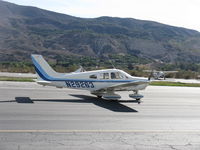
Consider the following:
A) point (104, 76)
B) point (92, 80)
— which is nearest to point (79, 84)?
Result: point (92, 80)

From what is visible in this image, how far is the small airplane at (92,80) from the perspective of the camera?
18.8 m

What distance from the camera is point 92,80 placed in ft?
64.8

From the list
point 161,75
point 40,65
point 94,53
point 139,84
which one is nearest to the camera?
point 40,65

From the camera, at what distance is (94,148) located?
29.3 ft

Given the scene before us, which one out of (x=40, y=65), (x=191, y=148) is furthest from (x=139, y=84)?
(x=191, y=148)

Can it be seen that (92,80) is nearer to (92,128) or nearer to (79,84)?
(79,84)

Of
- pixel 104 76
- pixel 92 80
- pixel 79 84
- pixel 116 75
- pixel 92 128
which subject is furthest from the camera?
pixel 116 75

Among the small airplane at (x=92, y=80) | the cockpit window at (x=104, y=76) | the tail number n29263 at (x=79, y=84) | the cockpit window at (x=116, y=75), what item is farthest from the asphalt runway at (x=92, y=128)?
the cockpit window at (x=116, y=75)

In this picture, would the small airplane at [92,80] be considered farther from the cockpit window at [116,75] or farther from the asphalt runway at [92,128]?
the asphalt runway at [92,128]

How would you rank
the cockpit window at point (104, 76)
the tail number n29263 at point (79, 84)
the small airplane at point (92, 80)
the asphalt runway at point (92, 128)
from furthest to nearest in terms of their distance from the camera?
the cockpit window at point (104, 76) < the tail number n29263 at point (79, 84) < the small airplane at point (92, 80) < the asphalt runway at point (92, 128)

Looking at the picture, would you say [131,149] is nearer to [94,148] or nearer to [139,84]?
[94,148]

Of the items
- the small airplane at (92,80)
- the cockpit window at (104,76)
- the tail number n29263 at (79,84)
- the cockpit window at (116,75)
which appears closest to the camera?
the small airplane at (92,80)

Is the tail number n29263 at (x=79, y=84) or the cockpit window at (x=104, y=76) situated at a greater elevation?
the cockpit window at (x=104, y=76)

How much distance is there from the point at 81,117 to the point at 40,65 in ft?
20.7
